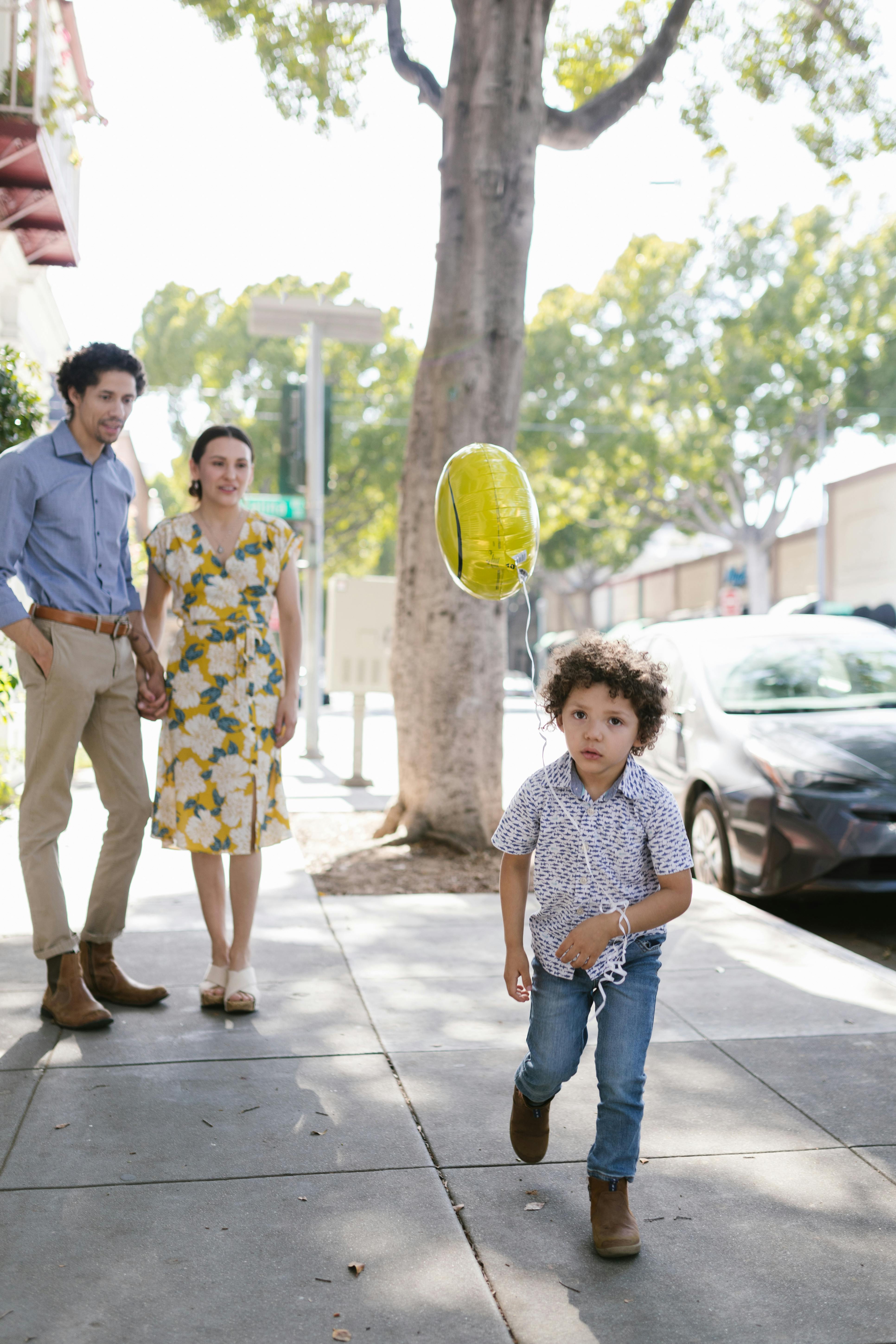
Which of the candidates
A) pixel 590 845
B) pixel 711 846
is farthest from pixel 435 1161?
pixel 711 846

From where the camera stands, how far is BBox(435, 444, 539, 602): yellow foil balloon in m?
3.84

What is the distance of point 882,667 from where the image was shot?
A: 7578mm

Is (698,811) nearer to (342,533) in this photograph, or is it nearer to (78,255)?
(78,255)

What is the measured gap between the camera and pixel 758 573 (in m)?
33.8

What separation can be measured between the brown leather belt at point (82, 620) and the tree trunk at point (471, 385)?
3.26 metres

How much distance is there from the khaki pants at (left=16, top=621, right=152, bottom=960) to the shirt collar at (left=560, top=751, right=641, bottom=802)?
1982 mm

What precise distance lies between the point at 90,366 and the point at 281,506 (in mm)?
9256

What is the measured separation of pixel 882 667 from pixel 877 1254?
17.2 ft

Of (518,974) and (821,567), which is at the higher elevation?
(821,567)

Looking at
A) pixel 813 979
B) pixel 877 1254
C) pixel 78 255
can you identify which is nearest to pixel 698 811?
pixel 813 979

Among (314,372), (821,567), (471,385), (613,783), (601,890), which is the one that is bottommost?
(601,890)

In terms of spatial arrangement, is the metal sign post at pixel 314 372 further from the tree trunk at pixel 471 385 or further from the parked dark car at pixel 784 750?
the parked dark car at pixel 784 750

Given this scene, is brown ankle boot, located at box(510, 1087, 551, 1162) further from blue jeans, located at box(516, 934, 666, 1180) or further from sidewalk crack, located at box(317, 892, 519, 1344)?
sidewalk crack, located at box(317, 892, 519, 1344)

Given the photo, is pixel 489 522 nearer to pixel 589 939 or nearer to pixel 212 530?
pixel 212 530
